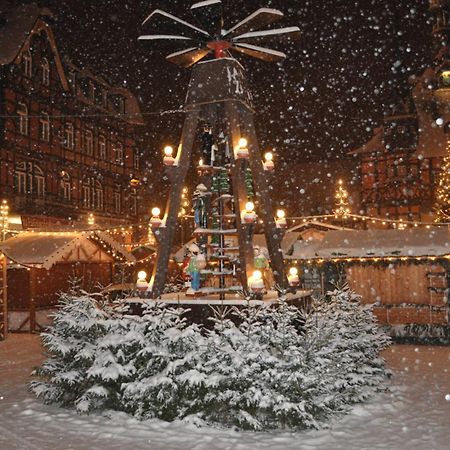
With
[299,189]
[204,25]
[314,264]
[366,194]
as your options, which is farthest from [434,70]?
[204,25]

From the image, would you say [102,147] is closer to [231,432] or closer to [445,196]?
[445,196]

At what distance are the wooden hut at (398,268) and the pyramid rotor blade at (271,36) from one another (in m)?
7.75

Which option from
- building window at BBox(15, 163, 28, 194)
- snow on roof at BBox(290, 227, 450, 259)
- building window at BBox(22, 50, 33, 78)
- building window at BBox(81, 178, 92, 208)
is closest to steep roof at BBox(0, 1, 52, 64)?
building window at BBox(22, 50, 33, 78)

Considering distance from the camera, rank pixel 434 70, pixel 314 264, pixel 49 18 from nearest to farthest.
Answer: pixel 314 264, pixel 49 18, pixel 434 70

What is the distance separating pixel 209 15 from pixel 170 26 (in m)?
0.76

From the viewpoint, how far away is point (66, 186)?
28.4 m

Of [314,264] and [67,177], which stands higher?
[67,177]

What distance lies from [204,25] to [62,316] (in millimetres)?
5717

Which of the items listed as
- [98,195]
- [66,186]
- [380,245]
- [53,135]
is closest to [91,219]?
[66,186]

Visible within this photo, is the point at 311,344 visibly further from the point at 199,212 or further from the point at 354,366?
the point at 199,212

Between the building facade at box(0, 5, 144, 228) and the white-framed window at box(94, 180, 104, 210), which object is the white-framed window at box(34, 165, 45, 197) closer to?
the building facade at box(0, 5, 144, 228)

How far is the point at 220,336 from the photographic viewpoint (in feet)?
25.1

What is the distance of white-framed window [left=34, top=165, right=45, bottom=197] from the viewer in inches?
1019

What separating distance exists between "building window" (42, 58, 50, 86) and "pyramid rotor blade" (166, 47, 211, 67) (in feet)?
60.2
